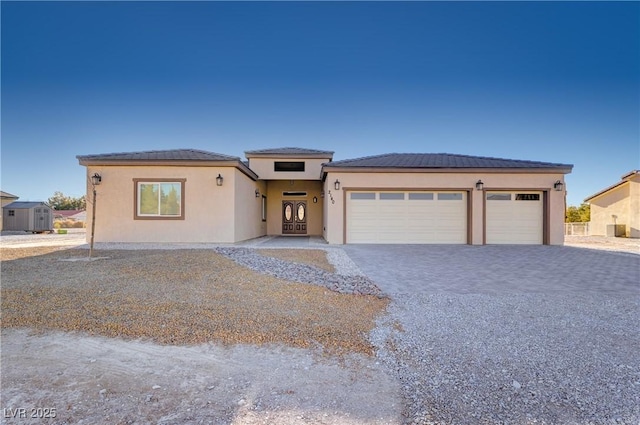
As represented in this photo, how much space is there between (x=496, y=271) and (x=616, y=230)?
63.8 ft

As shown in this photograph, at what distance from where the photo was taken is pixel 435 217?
12.5 metres

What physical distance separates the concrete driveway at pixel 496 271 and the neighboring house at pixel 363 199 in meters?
1.79

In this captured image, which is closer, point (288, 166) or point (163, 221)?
point (163, 221)

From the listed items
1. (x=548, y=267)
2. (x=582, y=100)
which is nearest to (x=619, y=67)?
(x=582, y=100)

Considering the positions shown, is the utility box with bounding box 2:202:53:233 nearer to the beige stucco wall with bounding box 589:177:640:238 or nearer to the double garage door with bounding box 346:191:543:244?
the double garage door with bounding box 346:191:543:244

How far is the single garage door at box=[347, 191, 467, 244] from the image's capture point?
1236 centimetres

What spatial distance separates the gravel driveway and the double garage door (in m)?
5.80

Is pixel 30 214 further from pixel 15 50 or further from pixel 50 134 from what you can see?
pixel 15 50

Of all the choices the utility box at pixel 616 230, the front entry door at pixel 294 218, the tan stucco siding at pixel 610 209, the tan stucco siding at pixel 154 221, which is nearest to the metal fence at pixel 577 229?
the tan stucco siding at pixel 610 209

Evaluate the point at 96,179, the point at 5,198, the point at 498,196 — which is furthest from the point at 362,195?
the point at 5,198

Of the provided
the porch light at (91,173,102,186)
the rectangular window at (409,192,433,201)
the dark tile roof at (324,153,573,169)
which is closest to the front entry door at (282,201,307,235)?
the dark tile roof at (324,153,573,169)

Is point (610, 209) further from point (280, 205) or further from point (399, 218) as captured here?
point (280, 205)

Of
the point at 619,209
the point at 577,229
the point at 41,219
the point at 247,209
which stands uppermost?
the point at 619,209

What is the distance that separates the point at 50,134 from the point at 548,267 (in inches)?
836
